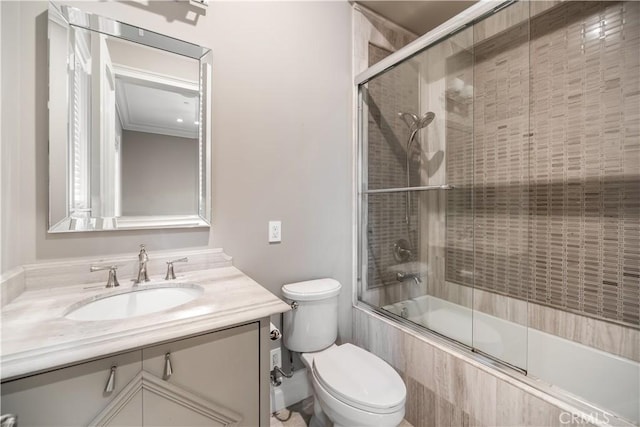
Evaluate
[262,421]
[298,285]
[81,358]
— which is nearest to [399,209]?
[298,285]

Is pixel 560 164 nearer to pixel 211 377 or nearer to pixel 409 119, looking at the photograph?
pixel 409 119

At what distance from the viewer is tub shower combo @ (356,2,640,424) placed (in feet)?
4.34

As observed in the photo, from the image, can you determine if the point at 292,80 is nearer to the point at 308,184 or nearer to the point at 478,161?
the point at 308,184

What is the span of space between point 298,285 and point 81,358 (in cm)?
101

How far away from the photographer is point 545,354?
148 cm

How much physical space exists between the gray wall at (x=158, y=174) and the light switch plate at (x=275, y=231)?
15.6 inches

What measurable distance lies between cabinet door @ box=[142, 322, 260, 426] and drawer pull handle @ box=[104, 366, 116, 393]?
2.6 inches

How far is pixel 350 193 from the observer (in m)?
1.87

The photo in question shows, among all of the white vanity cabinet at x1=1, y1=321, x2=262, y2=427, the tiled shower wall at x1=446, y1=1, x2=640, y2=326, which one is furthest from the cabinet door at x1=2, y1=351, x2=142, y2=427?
the tiled shower wall at x1=446, y1=1, x2=640, y2=326

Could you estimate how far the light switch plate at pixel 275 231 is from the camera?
1531 millimetres

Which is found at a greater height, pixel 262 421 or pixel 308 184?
pixel 308 184

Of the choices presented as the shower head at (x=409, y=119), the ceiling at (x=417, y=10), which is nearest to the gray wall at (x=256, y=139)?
the ceiling at (x=417, y=10)

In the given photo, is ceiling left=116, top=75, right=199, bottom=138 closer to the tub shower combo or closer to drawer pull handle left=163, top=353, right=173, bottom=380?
drawer pull handle left=163, top=353, right=173, bottom=380

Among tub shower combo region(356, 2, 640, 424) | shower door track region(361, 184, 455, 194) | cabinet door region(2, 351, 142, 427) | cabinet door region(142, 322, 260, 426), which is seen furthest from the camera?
shower door track region(361, 184, 455, 194)
